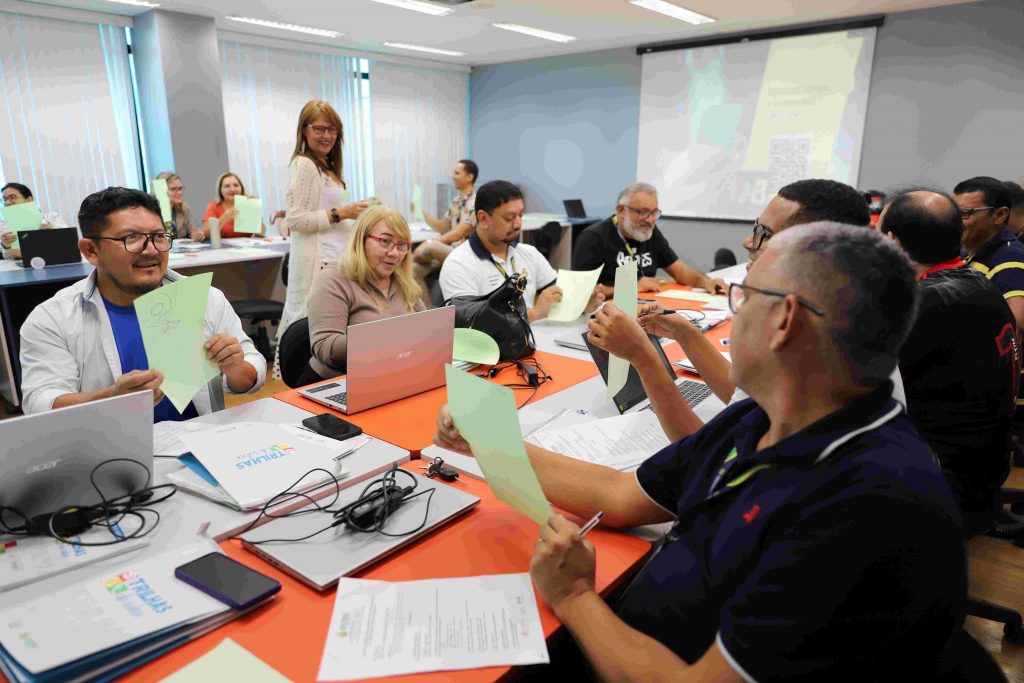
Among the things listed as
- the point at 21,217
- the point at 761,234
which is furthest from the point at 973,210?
the point at 21,217

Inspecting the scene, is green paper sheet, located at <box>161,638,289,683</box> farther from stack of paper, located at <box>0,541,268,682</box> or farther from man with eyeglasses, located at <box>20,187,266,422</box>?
man with eyeglasses, located at <box>20,187,266,422</box>

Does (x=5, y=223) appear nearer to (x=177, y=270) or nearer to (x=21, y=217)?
(x=21, y=217)

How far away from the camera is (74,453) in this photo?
108 cm

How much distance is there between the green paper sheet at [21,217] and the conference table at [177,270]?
9.7 inches

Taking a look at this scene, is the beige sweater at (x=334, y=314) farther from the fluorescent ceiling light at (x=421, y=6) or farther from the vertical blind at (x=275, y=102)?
the vertical blind at (x=275, y=102)

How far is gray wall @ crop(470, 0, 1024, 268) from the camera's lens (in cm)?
523

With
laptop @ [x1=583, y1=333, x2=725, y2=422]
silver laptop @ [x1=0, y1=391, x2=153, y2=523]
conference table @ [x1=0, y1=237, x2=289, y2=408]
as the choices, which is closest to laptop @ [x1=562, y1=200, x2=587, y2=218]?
conference table @ [x1=0, y1=237, x2=289, y2=408]

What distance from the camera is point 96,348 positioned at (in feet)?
5.59

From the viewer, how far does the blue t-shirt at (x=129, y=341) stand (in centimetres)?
173

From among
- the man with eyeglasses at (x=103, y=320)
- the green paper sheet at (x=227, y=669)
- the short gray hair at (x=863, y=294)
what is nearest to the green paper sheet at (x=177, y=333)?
the man with eyeglasses at (x=103, y=320)

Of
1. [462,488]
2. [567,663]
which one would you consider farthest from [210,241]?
[567,663]

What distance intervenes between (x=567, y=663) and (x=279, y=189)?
23.0 feet

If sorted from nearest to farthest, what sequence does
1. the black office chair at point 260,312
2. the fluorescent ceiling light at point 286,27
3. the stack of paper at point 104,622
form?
the stack of paper at point 104,622 → the black office chair at point 260,312 → the fluorescent ceiling light at point 286,27

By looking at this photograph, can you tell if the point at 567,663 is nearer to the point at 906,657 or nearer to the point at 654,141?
the point at 906,657
